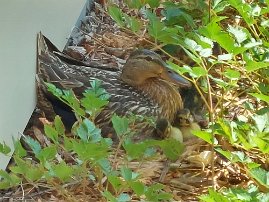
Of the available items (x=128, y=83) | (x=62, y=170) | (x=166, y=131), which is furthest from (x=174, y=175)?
(x=62, y=170)

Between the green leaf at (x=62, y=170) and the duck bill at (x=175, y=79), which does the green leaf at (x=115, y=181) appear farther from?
the duck bill at (x=175, y=79)

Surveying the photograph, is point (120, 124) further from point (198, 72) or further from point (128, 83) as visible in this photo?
point (128, 83)

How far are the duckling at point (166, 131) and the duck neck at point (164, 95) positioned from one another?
0.53 ft

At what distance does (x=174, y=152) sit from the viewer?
3365mm

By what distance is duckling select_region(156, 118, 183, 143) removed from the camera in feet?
12.5

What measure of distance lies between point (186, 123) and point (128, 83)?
0.39 m

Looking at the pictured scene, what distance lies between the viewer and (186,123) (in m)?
3.94

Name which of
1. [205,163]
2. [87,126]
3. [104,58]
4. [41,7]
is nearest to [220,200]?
[87,126]

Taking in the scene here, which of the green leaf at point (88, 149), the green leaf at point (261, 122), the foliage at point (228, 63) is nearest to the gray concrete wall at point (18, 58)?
the foliage at point (228, 63)

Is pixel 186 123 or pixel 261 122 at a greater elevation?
pixel 261 122

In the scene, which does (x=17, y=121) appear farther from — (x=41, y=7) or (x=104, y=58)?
(x=104, y=58)

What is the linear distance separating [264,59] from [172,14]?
0.84 meters

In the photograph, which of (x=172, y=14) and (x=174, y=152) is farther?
(x=172, y=14)

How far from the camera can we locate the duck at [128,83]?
396 centimetres
